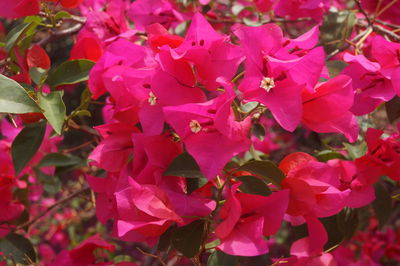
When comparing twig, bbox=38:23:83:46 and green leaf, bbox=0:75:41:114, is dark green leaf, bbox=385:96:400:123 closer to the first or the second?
green leaf, bbox=0:75:41:114

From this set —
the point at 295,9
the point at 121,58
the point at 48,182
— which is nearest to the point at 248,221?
the point at 121,58

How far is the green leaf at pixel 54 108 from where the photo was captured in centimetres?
87

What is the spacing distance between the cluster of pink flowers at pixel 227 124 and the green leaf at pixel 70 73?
5 centimetres

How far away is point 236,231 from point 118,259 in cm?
61

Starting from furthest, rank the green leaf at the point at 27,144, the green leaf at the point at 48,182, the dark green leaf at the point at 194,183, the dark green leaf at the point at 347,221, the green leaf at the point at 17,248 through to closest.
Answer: the green leaf at the point at 48,182 < the green leaf at the point at 17,248 < the dark green leaf at the point at 347,221 < the green leaf at the point at 27,144 < the dark green leaf at the point at 194,183

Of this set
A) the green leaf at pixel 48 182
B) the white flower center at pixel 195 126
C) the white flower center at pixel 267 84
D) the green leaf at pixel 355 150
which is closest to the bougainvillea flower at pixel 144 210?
the white flower center at pixel 195 126

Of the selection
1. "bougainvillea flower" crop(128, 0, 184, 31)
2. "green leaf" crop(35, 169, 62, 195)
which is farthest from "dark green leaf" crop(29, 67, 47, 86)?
"green leaf" crop(35, 169, 62, 195)

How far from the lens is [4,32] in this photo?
247cm

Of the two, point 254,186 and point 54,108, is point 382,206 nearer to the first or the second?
point 254,186

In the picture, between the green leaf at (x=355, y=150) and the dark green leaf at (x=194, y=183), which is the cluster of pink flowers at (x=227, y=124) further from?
the green leaf at (x=355, y=150)

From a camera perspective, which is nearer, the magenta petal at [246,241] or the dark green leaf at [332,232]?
the magenta petal at [246,241]

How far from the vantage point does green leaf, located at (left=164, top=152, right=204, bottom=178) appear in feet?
2.60

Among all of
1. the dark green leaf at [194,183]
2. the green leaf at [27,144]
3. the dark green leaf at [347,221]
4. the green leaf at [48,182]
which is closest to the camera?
the dark green leaf at [194,183]

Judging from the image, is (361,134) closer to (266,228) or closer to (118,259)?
(266,228)
